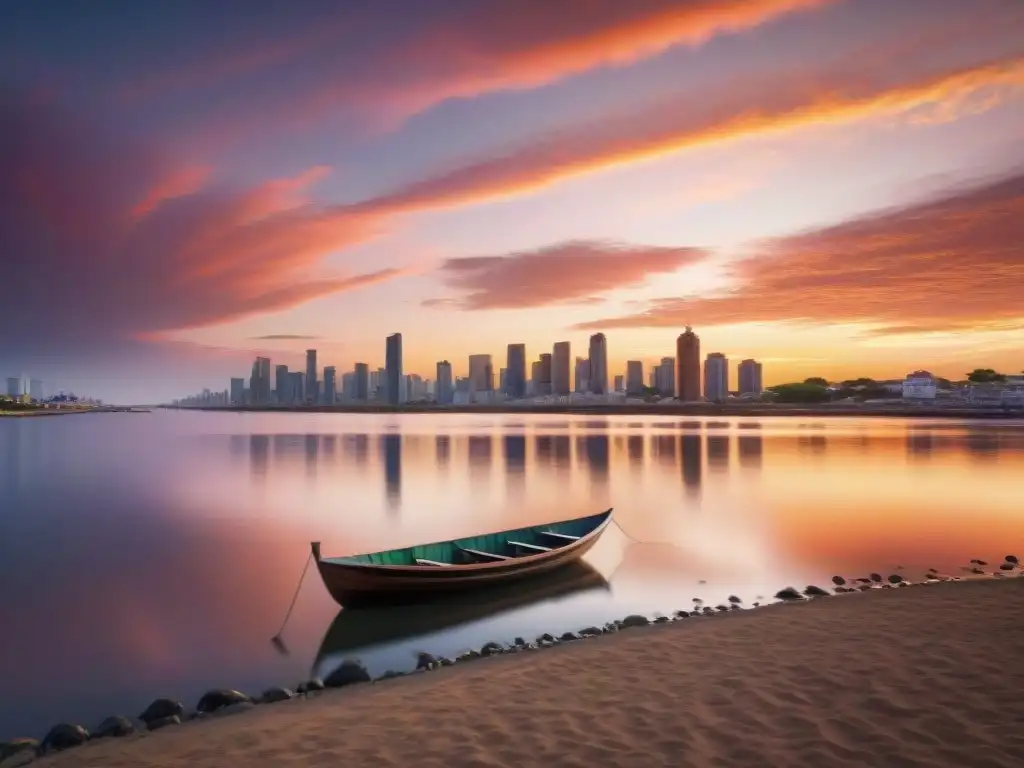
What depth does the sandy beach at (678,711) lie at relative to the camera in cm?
693

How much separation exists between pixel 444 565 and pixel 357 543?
12.5 metres

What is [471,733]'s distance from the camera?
25.0 feet

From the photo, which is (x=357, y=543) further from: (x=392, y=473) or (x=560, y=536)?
(x=392, y=473)

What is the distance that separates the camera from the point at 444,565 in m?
16.2

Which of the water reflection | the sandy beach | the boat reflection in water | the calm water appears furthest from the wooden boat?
the water reflection

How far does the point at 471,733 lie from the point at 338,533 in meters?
23.0

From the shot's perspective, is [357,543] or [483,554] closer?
[483,554]

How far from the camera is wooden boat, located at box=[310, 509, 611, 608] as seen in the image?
15.2 meters

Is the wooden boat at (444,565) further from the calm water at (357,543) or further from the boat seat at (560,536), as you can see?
the calm water at (357,543)

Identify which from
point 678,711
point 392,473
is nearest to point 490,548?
point 678,711

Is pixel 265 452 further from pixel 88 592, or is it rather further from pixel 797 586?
pixel 797 586

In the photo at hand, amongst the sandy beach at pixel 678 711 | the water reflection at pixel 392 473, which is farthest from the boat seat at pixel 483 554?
the water reflection at pixel 392 473

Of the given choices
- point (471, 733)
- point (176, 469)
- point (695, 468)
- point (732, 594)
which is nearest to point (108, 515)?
point (176, 469)

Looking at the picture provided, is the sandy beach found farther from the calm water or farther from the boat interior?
the boat interior
